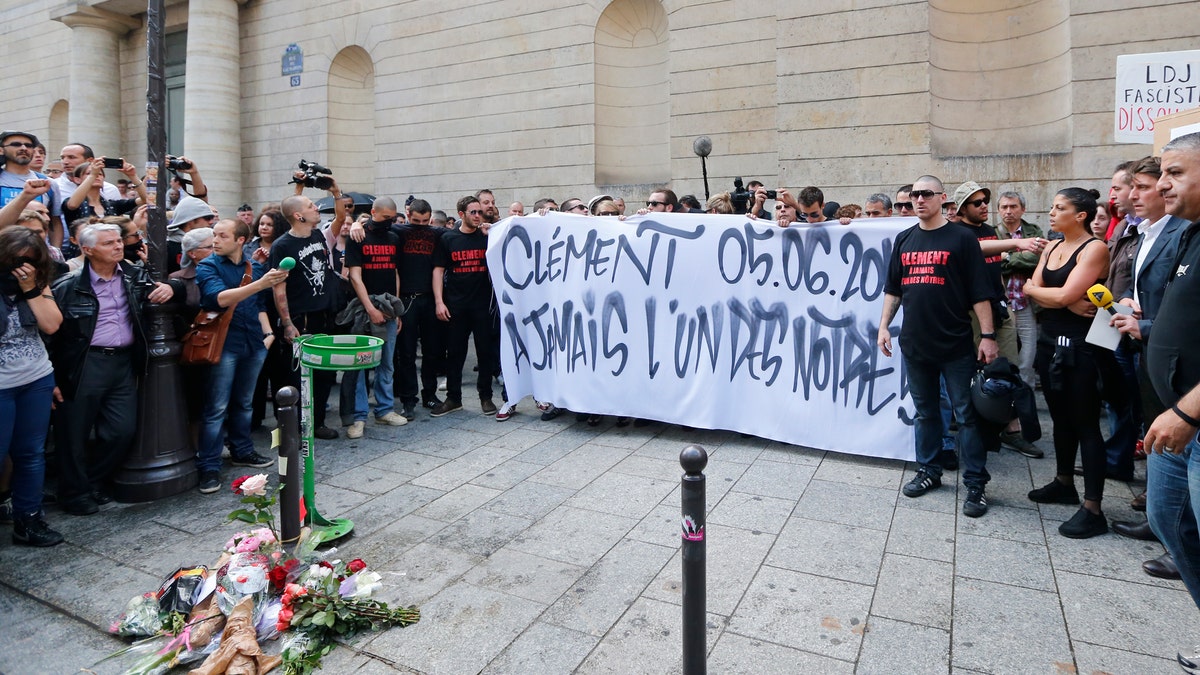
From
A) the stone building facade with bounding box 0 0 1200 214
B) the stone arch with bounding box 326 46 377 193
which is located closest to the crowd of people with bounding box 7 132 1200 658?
the stone building facade with bounding box 0 0 1200 214

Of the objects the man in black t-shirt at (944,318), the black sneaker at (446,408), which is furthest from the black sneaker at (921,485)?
the black sneaker at (446,408)

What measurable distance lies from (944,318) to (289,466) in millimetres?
3962

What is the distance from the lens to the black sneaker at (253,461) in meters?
5.64

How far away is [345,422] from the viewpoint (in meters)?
6.48

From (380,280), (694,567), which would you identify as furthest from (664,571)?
(380,280)

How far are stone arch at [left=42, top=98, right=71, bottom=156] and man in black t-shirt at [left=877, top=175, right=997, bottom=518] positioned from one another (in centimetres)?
2496

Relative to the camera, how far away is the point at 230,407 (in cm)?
566

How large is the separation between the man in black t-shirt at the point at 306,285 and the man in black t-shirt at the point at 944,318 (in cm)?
459

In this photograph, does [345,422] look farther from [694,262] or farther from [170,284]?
[694,262]

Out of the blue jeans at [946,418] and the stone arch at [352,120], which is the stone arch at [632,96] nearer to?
the stone arch at [352,120]

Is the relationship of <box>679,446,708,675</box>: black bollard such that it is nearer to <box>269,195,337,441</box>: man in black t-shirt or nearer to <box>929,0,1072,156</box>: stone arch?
<box>269,195,337,441</box>: man in black t-shirt

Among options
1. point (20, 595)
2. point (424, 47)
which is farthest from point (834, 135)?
point (20, 595)

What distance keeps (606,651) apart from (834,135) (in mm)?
8963

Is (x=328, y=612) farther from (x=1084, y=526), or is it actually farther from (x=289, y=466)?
(x=1084, y=526)
